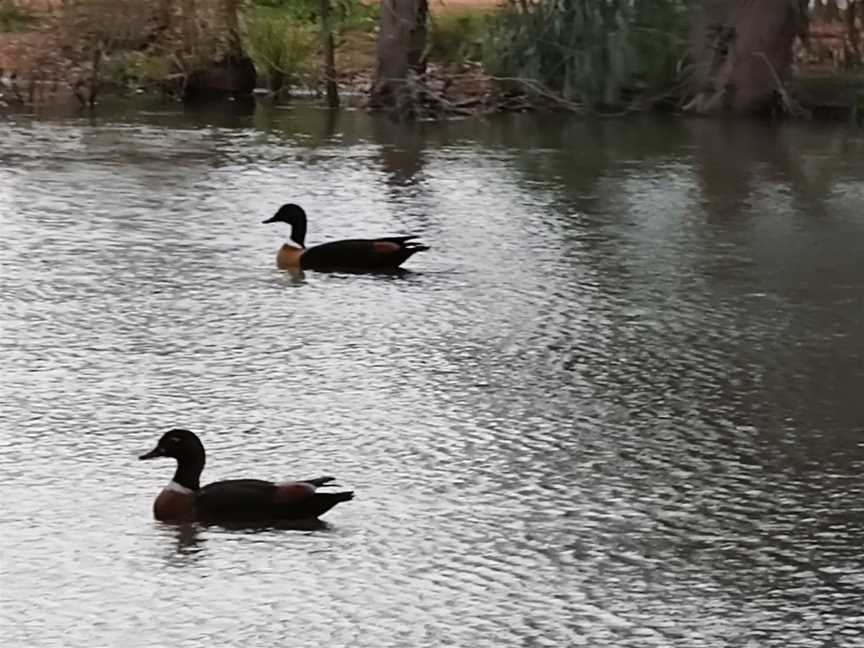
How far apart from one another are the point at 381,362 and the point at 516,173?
9.44m

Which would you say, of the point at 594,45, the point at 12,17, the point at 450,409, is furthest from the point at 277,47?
the point at 450,409

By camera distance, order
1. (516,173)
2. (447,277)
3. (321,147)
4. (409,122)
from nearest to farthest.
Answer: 1. (447,277)
2. (516,173)
3. (321,147)
4. (409,122)

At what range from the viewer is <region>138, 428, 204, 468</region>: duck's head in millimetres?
7980

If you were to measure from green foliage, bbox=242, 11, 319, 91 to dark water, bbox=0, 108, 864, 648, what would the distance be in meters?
11.6

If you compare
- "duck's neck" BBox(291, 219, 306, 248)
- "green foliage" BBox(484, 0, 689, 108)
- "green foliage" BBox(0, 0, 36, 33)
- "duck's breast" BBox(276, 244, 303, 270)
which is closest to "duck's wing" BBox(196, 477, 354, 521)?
"duck's breast" BBox(276, 244, 303, 270)

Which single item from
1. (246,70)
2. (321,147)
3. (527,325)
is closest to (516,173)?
(321,147)

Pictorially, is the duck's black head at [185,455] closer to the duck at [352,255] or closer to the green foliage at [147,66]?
the duck at [352,255]

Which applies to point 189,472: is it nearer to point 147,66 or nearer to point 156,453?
point 156,453

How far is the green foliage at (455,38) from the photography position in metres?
31.2

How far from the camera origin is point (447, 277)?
538 inches

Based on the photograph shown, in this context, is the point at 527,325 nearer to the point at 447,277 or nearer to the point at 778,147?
the point at 447,277

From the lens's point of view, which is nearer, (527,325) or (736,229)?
(527,325)

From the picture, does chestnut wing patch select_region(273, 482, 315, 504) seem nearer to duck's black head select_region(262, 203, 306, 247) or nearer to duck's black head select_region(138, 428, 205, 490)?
duck's black head select_region(138, 428, 205, 490)

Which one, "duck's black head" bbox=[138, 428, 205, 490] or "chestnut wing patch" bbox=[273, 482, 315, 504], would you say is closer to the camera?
"chestnut wing patch" bbox=[273, 482, 315, 504]
